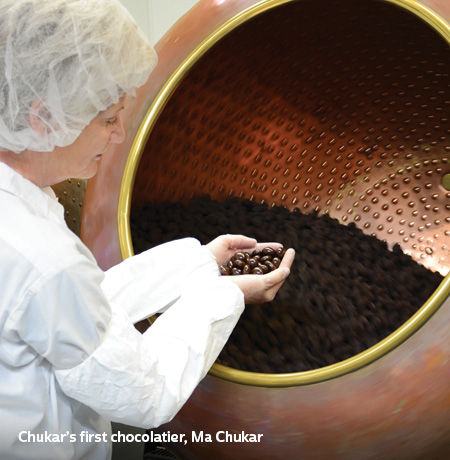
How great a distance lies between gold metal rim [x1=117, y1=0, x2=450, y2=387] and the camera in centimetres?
71

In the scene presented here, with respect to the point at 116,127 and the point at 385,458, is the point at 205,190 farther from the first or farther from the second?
the point at 385,458

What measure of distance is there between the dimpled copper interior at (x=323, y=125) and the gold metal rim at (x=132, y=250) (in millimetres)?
70

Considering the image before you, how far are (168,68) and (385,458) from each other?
66 cm

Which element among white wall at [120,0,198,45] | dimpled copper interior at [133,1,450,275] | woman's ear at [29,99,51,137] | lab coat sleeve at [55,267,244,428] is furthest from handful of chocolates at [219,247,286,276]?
white wall at [120,0,198,45]

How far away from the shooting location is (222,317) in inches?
29.7

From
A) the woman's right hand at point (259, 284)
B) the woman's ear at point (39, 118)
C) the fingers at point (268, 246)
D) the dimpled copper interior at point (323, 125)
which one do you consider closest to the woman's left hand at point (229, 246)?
the fingers at point (268, 246)

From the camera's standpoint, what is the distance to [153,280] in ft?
2.94

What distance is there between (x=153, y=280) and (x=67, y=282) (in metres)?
0.27

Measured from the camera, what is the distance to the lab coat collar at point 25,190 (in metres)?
0.68

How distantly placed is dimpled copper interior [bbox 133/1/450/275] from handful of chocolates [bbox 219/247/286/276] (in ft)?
0.83

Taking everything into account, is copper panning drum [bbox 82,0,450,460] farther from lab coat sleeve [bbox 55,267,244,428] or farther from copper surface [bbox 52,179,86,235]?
copper surface [bbox 52,179,86,235]

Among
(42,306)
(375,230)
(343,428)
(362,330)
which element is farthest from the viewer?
(375,230)

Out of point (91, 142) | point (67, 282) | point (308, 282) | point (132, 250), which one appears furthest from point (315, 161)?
point (67, 282)

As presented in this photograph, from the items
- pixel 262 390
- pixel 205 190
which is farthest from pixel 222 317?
pixel 205 190
